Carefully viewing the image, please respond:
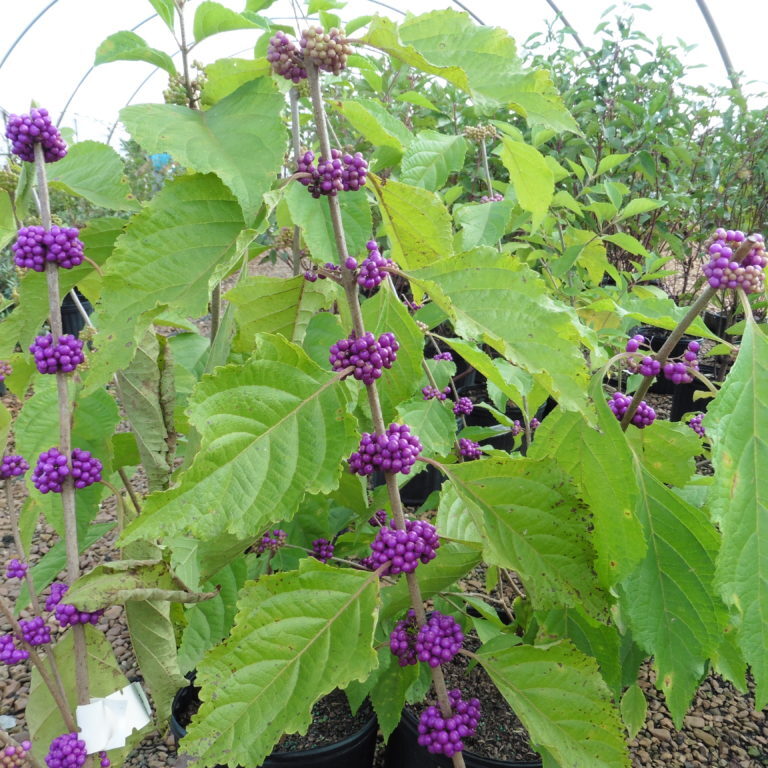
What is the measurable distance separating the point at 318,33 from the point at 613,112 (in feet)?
12.7

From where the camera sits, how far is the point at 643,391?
1.02 metres

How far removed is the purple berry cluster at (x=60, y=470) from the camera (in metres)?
1.08

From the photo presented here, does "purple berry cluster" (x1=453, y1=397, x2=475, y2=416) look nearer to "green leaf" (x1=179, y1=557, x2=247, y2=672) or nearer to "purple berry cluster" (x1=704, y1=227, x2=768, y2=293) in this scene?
"green leaf" (x1=179, y1=557, x2=247, y2=672)

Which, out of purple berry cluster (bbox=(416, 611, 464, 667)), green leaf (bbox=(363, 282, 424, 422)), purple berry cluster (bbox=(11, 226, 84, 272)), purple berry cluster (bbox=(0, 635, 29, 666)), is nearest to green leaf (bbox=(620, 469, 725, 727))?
purple berry cluster (bbox=(416, 611, 464, 667))

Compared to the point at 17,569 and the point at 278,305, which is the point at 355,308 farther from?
the point at 17,569

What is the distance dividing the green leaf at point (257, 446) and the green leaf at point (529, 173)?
1.59 feet

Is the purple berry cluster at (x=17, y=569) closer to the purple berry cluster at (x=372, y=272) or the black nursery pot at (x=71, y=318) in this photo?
the purple berry cluster at (x=372, y=272)

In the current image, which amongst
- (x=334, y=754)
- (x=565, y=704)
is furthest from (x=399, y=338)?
(x=334, y=754)

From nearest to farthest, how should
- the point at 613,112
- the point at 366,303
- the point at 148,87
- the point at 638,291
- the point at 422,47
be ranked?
1. the point at 422,47
2. the point at 366,303
3. the point at 638,291
4. the point at 613,112
5. the point at 148,87

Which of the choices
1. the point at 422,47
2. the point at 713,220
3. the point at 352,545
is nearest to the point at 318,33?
the point at 422,47

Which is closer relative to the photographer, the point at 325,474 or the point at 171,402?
the point at 325,474

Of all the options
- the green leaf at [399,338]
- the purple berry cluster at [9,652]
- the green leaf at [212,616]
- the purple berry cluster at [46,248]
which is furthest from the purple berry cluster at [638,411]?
the purple berry cluster at [9,652]

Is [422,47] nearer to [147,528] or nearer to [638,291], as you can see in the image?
[147,528]

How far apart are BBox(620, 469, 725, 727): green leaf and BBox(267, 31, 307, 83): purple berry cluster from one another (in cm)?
76
